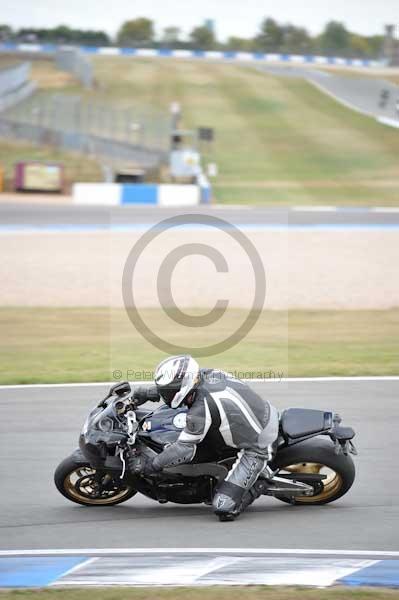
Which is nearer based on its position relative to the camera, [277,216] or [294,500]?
[294,500]

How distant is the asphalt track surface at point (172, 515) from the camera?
21.1 ft

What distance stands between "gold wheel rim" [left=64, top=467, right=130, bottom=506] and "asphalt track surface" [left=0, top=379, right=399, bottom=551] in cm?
7

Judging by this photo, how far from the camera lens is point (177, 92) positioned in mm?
63531

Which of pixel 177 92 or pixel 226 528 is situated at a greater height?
pixel 177 92

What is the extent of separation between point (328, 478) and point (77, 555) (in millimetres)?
2075

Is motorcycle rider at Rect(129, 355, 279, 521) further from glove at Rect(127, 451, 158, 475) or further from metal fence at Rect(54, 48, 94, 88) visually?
metal fence at Rect(54, 48, 94, 88)

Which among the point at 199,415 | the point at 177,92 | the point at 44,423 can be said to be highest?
the point at 177,92

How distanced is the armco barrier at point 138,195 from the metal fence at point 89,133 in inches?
250

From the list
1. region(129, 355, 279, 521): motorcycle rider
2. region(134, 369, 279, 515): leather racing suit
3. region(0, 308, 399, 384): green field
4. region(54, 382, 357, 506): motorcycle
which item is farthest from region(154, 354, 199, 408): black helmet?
region(0, 308, 399, 384): green field

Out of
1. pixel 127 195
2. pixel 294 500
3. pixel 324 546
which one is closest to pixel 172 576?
pixel 324 546

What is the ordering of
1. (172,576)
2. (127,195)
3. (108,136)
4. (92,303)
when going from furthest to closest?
(108,136) → (127,195) → (92,303) → (172,576)

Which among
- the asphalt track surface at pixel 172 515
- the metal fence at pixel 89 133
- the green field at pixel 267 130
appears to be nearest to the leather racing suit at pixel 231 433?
the asphalt track surface at pixel 172 515

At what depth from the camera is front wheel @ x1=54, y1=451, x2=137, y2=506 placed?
274 inches

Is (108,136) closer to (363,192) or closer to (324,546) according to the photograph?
(363,192)
